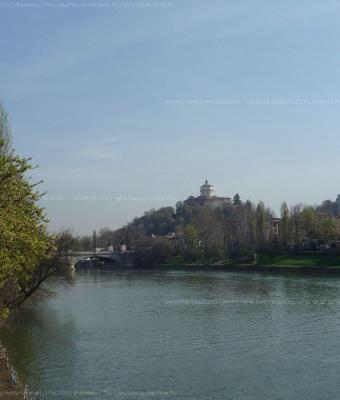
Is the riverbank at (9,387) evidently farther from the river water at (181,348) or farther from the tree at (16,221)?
the tree at (16,221)

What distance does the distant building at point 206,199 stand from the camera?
18300cm

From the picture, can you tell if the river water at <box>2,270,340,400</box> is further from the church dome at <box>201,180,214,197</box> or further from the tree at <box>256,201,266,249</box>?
the church dome at <box>201,180,214,197</box>

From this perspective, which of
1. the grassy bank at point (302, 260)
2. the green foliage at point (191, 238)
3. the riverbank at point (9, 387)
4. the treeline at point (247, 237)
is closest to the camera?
the riverbank at point (9, 387)

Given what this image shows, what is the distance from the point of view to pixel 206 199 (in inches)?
7367

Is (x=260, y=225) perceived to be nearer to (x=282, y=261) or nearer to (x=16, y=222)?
(x=282, y=261)

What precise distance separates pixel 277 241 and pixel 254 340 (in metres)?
64.0

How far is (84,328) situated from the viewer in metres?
27.6

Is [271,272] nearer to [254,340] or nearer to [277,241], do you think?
[277,241]

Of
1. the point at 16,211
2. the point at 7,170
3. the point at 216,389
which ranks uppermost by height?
the point at 7,170

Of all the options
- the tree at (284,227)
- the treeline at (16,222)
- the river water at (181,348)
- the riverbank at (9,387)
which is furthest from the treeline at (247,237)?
the treeline at (16,222)

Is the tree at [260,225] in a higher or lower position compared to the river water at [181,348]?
higher

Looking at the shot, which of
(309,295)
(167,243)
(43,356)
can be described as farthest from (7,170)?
(167,243)

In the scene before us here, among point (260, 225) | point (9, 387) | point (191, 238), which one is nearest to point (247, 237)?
point (260, 225)

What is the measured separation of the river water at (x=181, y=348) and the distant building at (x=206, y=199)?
471ft
